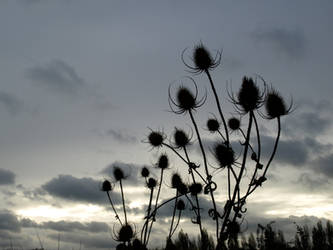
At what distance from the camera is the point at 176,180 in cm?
1041

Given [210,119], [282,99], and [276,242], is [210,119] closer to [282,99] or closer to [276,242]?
[282,99]

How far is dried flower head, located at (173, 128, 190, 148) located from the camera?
8.73 metres

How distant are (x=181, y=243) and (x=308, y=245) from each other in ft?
11.7

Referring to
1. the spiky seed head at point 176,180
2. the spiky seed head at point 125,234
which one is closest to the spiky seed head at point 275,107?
the spiky seed head at point 176,180

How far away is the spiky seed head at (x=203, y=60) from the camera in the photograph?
751cm

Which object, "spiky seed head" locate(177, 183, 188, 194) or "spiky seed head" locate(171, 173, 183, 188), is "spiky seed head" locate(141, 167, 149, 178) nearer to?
"spiky seed head" locate(171, 173, 183, 188)

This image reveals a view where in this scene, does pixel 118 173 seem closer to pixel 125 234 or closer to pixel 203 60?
pixel 125 234

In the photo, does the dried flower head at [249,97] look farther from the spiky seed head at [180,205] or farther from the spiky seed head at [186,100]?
the spiky seed head at [180,205]

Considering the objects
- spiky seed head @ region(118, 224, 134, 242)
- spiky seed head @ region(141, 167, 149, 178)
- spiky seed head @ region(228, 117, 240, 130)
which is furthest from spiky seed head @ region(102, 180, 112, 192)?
spiky seed head @ region(228, 117, 240, 130)

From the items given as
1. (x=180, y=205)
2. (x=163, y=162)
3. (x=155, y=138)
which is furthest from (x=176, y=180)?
(x=180, y=205)

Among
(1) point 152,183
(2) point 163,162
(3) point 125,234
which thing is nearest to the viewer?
(3) point 125,234

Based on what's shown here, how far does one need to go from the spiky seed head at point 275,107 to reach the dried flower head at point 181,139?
230 centimetres

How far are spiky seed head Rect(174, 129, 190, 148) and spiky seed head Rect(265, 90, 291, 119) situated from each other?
2299mm

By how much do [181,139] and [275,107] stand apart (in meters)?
2.54
